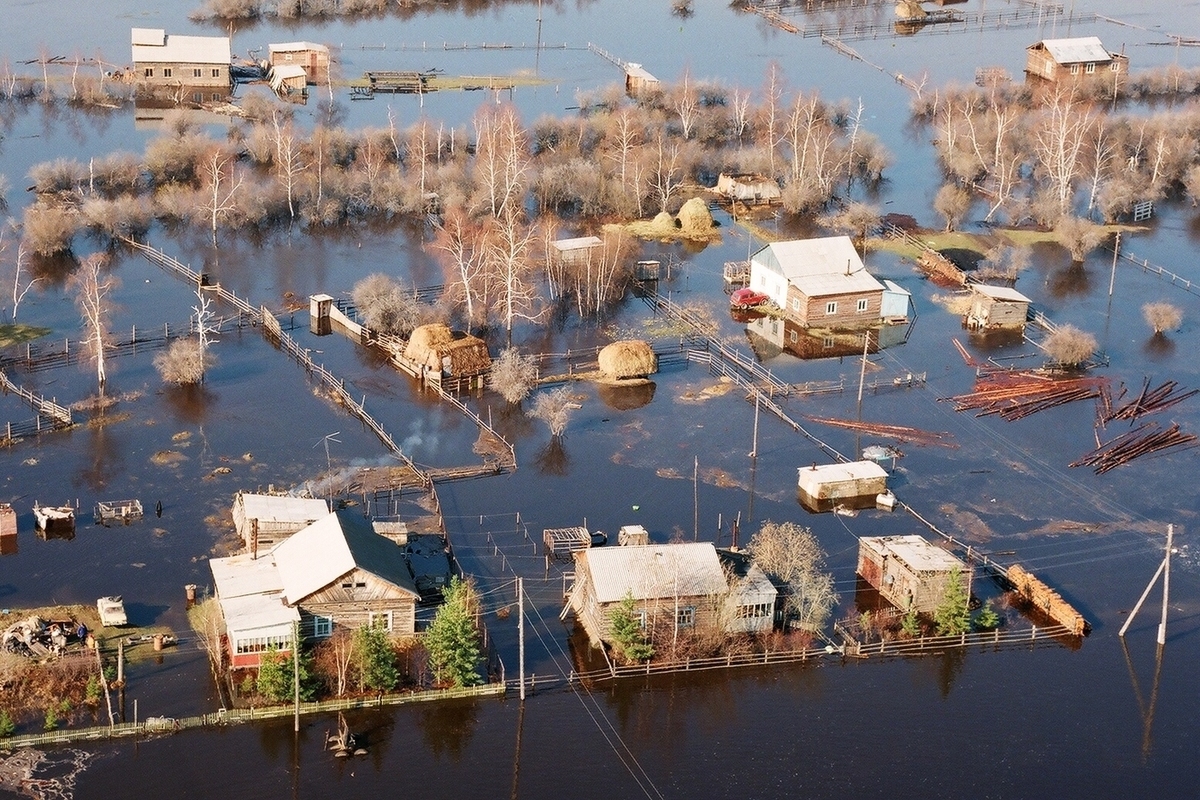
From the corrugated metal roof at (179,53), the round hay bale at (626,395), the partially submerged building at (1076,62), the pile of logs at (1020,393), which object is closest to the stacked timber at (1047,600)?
the pile of logs at (1020,393)

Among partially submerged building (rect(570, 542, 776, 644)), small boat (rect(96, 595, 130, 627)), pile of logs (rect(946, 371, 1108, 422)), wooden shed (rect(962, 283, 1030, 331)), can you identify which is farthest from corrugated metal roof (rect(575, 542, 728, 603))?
wooden shed (rect(962, 283, 1030, 331))

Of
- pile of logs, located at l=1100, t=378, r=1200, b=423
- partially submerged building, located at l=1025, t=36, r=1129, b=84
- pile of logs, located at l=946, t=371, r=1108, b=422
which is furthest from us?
partially submerged building, located at l=1025, t=36, r=1129, b=84

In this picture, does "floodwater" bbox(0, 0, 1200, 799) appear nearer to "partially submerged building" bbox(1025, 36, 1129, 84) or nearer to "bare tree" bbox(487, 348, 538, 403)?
"bare tree" bbox(487, 348, 538, 403)

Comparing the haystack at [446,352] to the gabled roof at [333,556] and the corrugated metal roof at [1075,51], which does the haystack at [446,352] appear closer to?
the gabled roof at [333,556]

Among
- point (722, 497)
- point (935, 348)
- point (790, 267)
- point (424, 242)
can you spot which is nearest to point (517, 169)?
point (424, 242)

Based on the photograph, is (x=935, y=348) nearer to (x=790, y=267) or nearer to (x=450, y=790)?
(x=790, y=267)

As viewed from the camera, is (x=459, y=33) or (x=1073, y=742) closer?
(x=1073, y=742)

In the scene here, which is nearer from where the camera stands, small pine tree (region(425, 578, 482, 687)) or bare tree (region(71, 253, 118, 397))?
small pine tree (region(425, 578, 482, 687))
